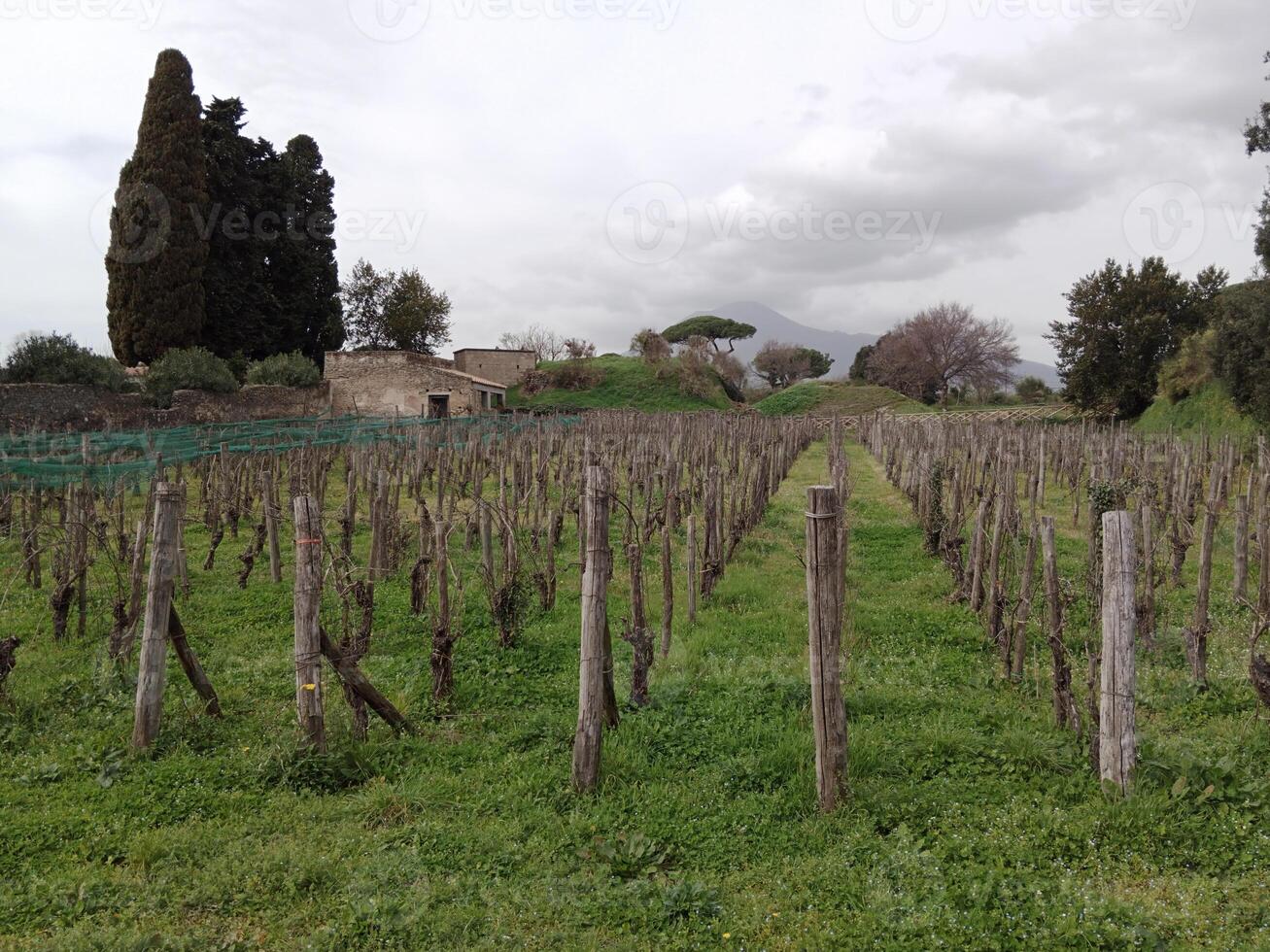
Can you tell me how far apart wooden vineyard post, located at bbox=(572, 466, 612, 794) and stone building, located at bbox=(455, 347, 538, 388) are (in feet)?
144

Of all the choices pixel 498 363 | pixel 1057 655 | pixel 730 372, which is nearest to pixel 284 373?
pixel 498 363

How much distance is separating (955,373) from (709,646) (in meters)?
56.8

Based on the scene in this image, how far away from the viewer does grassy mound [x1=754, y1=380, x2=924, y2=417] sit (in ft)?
A: 173

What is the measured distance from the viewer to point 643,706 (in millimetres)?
5477

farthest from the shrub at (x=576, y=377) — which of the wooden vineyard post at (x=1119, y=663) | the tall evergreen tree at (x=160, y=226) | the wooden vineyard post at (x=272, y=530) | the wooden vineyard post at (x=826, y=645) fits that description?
the wooden vineyard post at (x=1119, y=663)

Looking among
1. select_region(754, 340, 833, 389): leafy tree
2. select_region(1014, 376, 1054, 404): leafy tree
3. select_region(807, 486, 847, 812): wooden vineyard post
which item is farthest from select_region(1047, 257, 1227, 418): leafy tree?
select_region(754, 340, 833, 389): leafy tree

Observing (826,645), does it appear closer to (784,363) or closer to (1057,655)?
(1057,655)

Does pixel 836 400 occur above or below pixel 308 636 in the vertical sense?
above

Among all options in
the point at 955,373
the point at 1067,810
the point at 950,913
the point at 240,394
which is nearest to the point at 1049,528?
the point at 1067,810

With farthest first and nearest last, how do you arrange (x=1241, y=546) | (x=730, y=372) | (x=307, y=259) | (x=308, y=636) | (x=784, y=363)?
(x=784, y=363), (x=730, y=372), (x=307, y=259), (x=1241, y=546), (x=308, y=636)

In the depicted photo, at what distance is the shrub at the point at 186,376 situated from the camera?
75.4 feet

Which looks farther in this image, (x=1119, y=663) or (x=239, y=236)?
(x=239, y=236)

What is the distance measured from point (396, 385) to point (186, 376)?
423 inches

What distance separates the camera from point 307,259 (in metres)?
36.1
